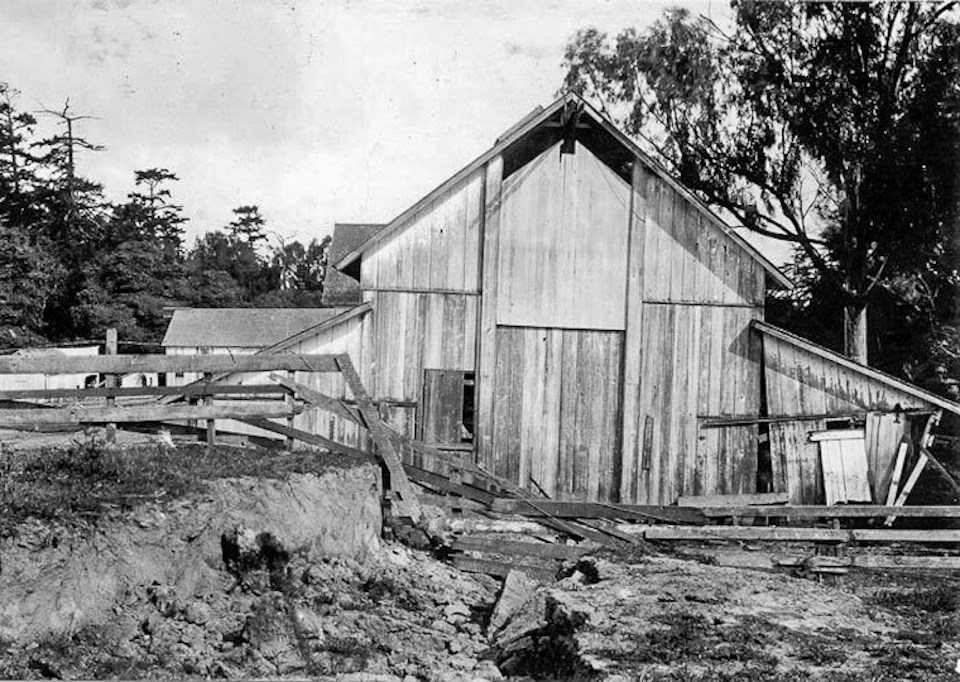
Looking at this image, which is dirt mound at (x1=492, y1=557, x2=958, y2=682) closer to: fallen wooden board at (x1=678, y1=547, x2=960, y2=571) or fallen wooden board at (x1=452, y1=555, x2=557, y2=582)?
fallen wooden board at (x1=452, y1=555, x2=557, y2=582)

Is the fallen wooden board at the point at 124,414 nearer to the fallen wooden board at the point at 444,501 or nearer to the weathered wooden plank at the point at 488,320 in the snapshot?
the fallen wooden board at the point at 444,501

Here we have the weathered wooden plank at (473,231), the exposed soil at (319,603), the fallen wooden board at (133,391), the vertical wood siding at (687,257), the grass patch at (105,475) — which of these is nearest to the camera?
the exposed soil at (319,603)

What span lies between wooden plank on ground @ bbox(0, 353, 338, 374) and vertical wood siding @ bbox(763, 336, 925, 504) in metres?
8.19

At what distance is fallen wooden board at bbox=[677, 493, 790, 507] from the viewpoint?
14.8 m

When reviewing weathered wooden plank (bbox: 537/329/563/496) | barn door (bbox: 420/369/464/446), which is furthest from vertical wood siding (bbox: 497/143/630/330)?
barn door (bbox: 420/369/464/446)

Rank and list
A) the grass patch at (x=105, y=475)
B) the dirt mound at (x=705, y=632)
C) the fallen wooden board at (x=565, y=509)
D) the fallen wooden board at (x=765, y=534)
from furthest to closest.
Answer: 1. the fallen wooden board at (x=765, y=534)
2. the fallen wooden board at (x=565, y=509)
3. the dirt mound at (x=705, y=632)
4. the grass patch at (x=105, y=475)

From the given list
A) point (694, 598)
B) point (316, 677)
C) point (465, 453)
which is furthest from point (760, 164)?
point (316, 677)

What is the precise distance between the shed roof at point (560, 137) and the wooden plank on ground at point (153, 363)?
335cm

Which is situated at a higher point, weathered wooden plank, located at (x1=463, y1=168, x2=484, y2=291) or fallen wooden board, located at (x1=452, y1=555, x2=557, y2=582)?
weathered wooden plank, located at (x1=463, y1=168, x2=484, y2=291)

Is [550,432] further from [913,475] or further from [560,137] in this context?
[913,475]

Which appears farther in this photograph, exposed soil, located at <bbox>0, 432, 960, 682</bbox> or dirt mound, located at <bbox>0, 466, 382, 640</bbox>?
exposed soil, located at <bbox>0, 432, 960, 682</bbox>

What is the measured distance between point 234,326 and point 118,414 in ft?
128

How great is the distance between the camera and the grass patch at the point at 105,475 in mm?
6691

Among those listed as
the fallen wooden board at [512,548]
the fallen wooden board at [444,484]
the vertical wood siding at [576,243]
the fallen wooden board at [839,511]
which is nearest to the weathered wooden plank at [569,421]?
the vertical wood siding at [576,243]
